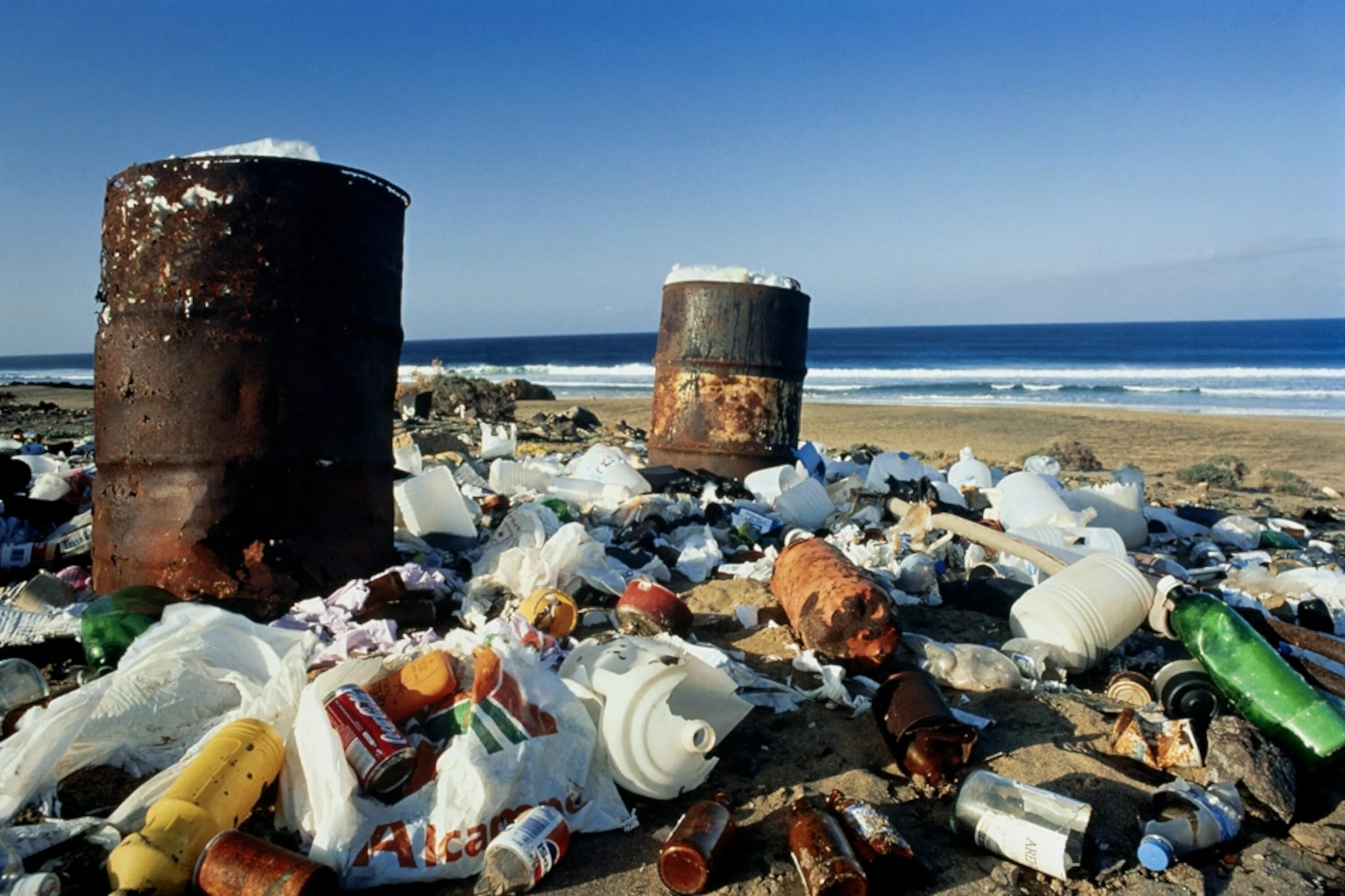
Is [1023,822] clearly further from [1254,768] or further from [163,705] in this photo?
[163,705]

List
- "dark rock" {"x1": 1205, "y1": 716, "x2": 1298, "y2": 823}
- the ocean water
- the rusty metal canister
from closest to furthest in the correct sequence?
"dark rock" {"x1": 1205, "y1": 716, "x2": 1298, "y2": 823} < the rusty metal canister < the ocean water

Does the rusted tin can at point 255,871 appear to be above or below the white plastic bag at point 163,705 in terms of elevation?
below

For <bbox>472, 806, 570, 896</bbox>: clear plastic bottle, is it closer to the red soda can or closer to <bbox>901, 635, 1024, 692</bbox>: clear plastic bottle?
the red soda can

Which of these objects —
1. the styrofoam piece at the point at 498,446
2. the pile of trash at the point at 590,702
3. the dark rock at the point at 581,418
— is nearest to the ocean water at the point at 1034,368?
the dark rock at the point at 581,418

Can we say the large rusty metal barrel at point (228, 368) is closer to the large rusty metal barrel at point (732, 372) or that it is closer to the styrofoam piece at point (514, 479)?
the styrofoam piece at point (514, 479)

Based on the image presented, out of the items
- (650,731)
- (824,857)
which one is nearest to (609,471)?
(650,731)

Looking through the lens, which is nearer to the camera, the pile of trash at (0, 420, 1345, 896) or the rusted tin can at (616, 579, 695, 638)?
the pile of trash at (0, 420, 1345, 896)

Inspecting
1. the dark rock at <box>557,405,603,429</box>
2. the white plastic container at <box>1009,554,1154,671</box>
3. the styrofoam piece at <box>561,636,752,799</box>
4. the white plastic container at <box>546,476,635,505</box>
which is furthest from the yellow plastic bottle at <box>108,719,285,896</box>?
the dark rock at <box>557,405,603,429</box>

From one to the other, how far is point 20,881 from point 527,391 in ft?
51.2

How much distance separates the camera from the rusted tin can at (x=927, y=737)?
7.67ft

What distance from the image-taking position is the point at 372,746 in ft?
6.35

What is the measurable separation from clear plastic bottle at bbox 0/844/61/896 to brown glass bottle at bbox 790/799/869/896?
148 cm

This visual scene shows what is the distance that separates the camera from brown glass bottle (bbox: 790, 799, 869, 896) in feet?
5.86

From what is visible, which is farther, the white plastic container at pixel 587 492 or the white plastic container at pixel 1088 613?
the white plastic container at pixel 587 492
